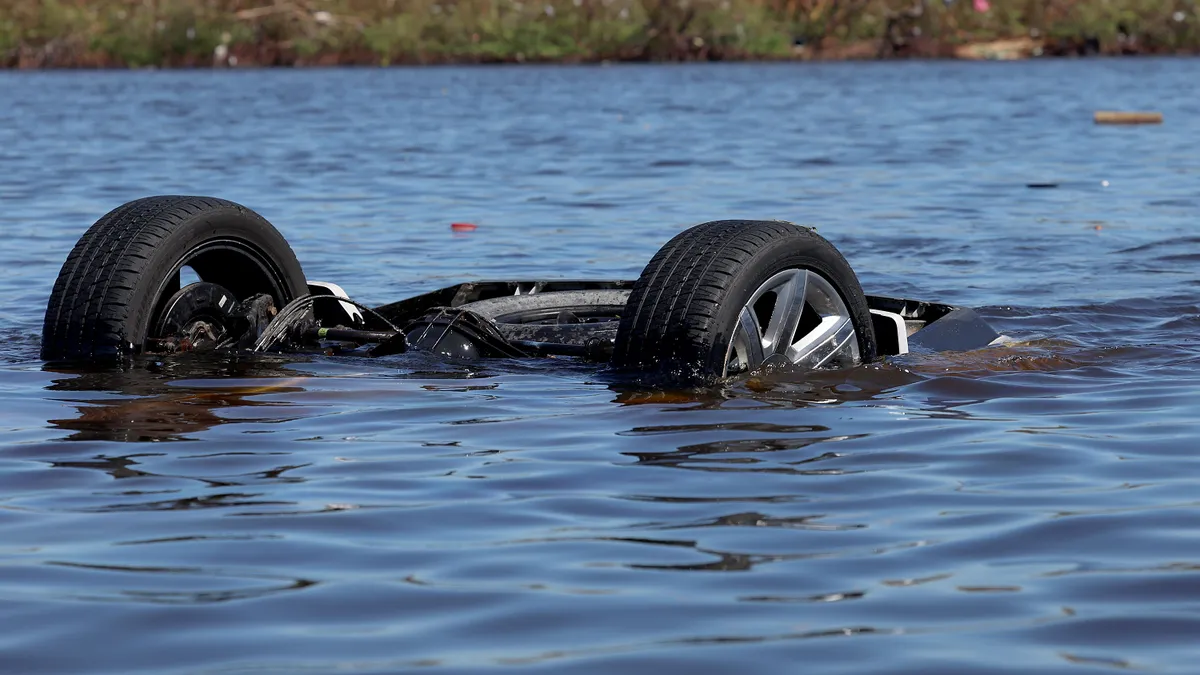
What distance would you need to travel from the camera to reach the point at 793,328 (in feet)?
27.1

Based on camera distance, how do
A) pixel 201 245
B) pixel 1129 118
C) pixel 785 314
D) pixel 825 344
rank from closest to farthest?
1. pixel 785 314
2. pixel 825 344
3. pixel 201 245
4. pixel 1129 118

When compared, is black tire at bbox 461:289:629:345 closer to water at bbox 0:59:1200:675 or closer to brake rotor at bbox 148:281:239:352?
water at bbox 0:59:1200:675

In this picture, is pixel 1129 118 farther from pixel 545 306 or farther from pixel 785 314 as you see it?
pixel 785 314

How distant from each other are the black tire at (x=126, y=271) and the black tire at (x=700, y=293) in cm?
199

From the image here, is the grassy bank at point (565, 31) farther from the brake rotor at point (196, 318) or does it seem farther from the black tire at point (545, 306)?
the brake rotor at point (196, 318)

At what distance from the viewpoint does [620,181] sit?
24766 millimetres

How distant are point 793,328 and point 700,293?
2.21 feet

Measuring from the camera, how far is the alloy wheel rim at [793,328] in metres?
8.05

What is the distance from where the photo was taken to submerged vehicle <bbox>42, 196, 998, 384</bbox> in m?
7.89

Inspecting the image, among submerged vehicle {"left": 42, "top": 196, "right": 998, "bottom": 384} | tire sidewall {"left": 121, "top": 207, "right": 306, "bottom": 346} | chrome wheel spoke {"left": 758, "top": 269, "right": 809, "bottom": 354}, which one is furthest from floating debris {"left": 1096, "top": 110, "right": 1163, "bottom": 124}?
chrome wheel spoke {"left": 758, "top": 269, "right": 809, "bottom": 354}

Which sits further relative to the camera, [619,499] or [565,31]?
[565,31]

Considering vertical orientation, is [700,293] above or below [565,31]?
below

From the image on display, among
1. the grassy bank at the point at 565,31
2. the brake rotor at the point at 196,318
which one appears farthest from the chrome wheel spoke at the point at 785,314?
the grassy bank at the point at 565,31

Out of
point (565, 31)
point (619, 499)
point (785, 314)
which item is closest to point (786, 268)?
point (785, 314)
